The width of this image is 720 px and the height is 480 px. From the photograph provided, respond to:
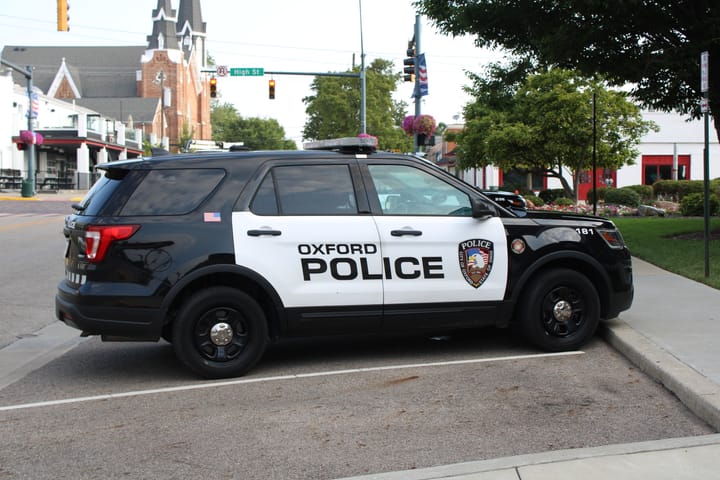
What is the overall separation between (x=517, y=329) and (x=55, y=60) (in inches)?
4487

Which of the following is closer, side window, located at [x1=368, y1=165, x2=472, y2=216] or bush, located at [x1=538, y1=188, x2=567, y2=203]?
side window, located at [x1=368, y1=165, x2=472, y2=216]

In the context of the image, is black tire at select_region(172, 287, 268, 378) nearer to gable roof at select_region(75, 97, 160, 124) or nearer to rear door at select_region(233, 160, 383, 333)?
rear door at select_region(233, 160, 383, 333)

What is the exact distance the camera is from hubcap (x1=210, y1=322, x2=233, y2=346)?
20.0 feet

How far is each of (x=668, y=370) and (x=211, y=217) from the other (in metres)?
3.70

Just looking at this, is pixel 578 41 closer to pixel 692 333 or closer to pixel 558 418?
pixel 692 333

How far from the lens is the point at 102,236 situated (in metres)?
5.95

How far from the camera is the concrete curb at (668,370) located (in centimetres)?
Answer: 497

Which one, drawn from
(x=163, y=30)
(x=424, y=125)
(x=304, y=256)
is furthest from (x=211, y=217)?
(x=163, y=30)

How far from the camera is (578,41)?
13219mm

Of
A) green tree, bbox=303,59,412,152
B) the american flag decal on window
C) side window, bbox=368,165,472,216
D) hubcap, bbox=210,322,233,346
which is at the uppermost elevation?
green tree, bbox=303,59,412,152

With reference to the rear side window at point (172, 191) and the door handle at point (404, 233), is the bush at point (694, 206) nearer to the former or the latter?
the door handle at point (404, 233)

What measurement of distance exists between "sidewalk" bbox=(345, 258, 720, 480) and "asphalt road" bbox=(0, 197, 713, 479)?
0.52 ft

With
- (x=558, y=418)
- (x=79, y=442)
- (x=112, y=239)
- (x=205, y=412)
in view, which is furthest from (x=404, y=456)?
(x=112, y=239)

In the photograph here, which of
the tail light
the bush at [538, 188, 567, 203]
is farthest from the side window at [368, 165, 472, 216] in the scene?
the bush at [538, 188, 567, 203]
